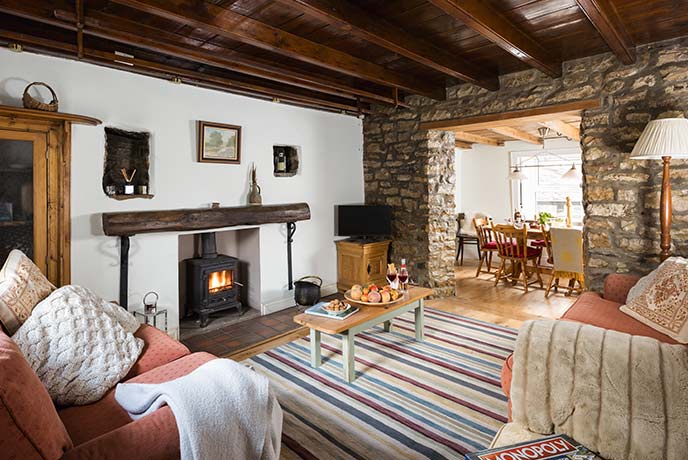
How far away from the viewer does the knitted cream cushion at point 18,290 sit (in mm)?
1740

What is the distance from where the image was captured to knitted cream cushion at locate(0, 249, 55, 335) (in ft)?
5.71

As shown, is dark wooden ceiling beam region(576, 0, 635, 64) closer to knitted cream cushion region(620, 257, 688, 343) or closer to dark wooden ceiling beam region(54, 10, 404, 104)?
knitted cream cushion region(620, 257, 688, 343)

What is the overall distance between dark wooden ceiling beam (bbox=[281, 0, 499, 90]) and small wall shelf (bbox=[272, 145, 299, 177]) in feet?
6.47

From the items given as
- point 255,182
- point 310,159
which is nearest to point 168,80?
point 255,182

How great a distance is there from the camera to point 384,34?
269 cm

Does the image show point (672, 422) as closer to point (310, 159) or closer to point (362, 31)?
point (362, 31)

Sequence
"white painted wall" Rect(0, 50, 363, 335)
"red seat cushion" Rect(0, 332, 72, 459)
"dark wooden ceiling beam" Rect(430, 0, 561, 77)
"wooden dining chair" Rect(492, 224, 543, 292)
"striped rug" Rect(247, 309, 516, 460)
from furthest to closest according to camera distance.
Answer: "wooden dining chair" Rect(492, 224, 543, 292) < "white painted wall" Rect(0, 50, 363, 335) < "dark wooden ceiling beam" Rect(430, 0, 561, 77) < "striped rug" Rect(247, 309, 516, 460) < "red seat cushion" Rect(0, 332, 72, 459)

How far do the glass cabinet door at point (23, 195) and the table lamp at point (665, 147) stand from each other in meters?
4.31

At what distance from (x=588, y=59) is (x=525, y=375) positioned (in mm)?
3220

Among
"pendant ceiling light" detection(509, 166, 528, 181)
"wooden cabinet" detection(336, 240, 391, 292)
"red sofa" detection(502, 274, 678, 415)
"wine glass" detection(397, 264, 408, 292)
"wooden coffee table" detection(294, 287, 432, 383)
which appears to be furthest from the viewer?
"pendant ceiling light" detection(509, 166, 528, 181)

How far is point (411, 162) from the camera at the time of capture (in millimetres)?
4910

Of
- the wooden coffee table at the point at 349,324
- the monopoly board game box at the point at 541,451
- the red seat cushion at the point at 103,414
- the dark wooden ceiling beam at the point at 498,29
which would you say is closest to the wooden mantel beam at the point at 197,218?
the wooden coffee table at the point at 349,324

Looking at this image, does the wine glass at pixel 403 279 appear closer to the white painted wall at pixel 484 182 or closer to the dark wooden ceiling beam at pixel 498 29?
the dark wooden ceiling beam at pixel 498 29

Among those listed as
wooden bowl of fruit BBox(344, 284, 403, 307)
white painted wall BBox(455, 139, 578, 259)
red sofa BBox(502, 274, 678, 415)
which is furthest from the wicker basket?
white painted wall BBox(455, 139, 578, 259)
